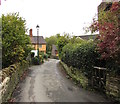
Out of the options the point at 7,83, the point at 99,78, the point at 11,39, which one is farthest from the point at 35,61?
the point at 7,83

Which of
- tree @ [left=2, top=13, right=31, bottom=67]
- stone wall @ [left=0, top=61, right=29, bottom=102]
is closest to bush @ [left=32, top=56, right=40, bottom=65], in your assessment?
tree @ [left=2, top=13, right=31, bottom=67]

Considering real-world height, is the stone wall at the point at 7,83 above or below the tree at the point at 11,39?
below

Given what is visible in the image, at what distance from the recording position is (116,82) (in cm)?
571

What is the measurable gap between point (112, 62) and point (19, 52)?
689 cm

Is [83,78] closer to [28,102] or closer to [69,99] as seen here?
[69,99]

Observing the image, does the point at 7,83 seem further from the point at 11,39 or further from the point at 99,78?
the point at 99,78

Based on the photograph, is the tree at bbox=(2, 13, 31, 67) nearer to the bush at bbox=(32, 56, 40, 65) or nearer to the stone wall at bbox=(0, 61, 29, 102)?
the stone wall at bbox=(0, 61, 29, 102)

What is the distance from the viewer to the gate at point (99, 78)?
271 inches

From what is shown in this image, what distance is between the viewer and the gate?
689 centimetres

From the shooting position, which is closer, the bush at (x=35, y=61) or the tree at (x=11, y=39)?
→ the tree at (x=11, y=39)

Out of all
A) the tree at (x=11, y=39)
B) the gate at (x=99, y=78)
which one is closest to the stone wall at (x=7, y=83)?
the tree at (x=11, y=39)

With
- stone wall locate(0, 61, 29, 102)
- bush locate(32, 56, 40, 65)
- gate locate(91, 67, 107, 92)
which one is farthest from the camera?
bush locate(32, 56, 40, 65)

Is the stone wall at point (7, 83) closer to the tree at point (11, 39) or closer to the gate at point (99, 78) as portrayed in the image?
the tree at point (11, 39)

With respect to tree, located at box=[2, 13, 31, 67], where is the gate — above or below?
below
